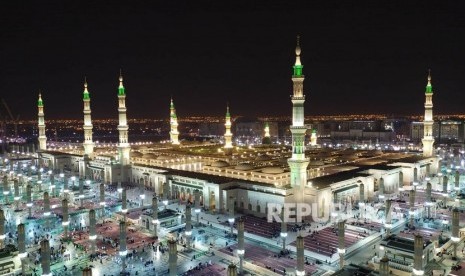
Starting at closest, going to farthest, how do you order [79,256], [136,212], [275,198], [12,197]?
1. [79,256]
2. [275,198]
3. [136,212]
4. [12,197]

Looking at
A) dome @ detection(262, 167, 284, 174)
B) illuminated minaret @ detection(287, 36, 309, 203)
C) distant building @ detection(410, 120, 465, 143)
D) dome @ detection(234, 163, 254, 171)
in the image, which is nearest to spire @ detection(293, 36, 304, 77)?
illuminated minaret @ detection(287, 36, 309, 203)

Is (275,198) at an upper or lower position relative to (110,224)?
upper

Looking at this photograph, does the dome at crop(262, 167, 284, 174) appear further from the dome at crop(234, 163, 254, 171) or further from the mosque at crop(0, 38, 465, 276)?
the dome at crop(234, 163, 254, 171)

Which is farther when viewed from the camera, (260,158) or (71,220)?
(260,158)

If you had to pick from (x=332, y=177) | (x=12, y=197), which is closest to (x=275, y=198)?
(x=332, y=177)

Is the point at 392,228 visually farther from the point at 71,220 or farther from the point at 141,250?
the point at 71,220

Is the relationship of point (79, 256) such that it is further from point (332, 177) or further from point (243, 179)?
point (332, 177)

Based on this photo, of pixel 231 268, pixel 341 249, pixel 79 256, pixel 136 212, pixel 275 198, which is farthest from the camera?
pixel 136 212

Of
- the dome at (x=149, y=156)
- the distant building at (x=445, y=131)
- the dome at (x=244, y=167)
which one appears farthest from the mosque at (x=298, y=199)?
the distant building at (x=445, y=131)
